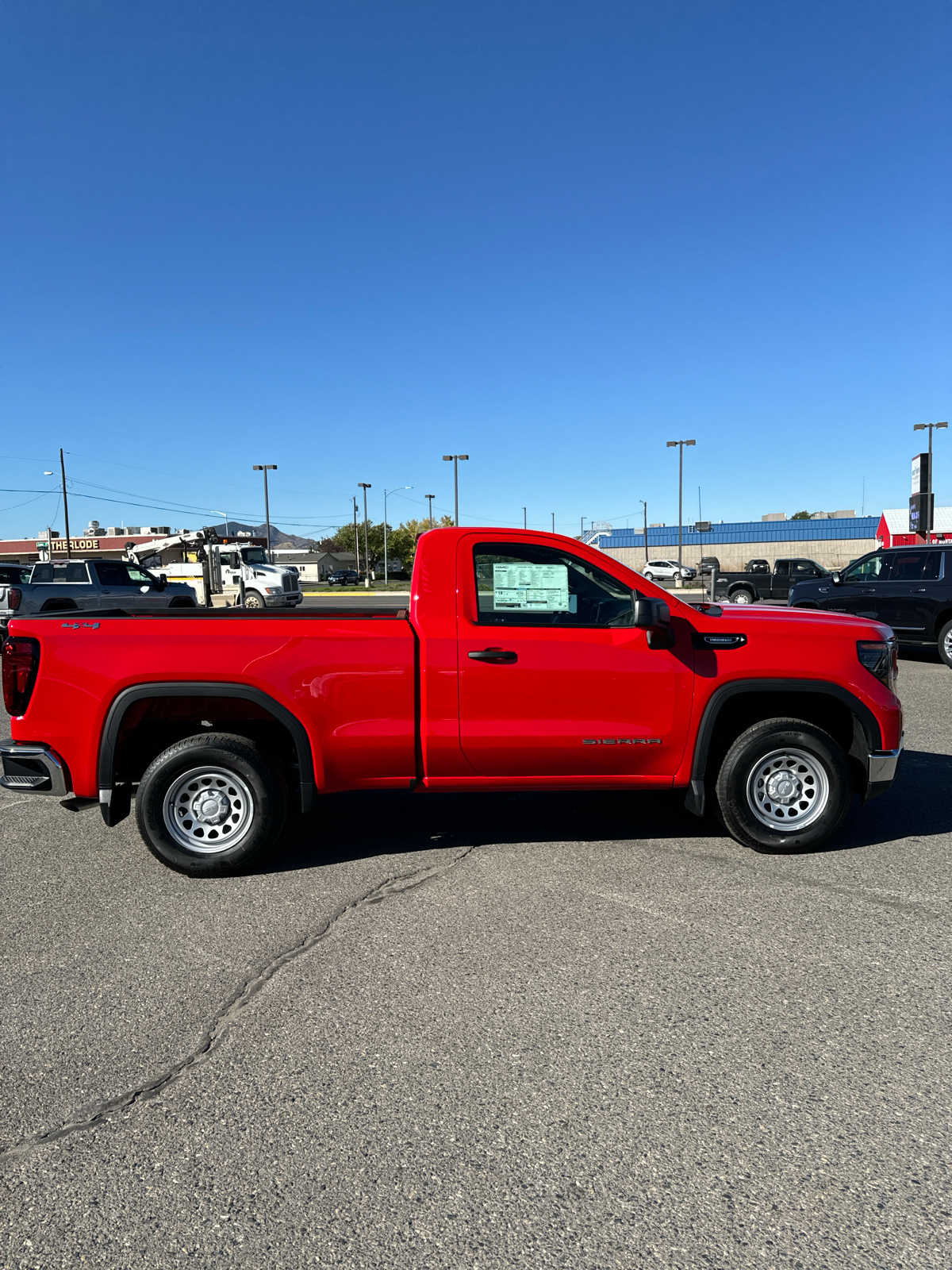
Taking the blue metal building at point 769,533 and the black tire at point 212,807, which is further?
the blue metal building at point 769,533

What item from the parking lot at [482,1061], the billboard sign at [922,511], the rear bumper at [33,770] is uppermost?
the billboard sign at [922,511]

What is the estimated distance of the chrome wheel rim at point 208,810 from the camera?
15.9 ft

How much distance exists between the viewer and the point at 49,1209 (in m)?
2.33

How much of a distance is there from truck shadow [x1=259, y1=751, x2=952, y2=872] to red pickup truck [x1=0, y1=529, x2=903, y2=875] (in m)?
0.50

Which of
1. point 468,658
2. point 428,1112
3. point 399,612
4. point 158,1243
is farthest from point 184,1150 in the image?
point 399,612

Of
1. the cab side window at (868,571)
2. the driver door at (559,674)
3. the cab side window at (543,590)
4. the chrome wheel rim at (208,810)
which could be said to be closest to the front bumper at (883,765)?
the driver door at (559,674)

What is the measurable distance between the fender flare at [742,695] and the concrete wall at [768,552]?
267ft

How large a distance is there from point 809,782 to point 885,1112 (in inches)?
105

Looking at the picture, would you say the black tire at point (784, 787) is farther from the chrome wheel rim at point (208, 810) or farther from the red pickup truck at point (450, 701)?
the chrome wheel rim at point (208, 810)

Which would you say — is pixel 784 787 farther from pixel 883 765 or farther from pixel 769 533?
pixel 769 533

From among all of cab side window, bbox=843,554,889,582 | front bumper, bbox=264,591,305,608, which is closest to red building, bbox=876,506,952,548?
front bumper, bbox=264,591,305,608

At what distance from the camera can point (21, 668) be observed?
4793 millimetres

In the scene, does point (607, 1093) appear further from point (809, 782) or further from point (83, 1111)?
point (809, 782)

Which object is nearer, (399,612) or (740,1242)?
(740,1242)
